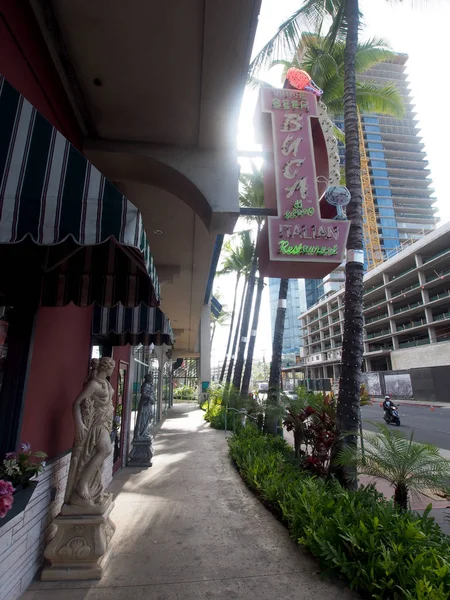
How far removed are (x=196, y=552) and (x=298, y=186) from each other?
174 inches

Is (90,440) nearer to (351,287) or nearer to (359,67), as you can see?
(351,287)

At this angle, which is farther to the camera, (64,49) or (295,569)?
(295,569)

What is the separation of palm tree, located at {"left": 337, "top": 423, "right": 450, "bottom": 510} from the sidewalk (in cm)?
135

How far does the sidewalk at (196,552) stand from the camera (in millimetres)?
2898

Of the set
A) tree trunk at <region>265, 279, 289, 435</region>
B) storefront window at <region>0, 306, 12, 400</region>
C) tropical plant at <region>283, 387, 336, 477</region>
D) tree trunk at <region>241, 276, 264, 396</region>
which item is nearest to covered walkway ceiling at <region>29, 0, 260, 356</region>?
storefront window at <region>0, 306, 12, 400</region>

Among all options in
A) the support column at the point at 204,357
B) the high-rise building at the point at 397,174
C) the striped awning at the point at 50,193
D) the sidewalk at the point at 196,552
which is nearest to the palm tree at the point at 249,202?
the support column at the point at 204,357

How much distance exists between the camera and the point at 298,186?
13.1 feet

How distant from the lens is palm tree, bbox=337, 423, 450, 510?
3803 mm

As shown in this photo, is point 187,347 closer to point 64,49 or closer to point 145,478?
point 145,478

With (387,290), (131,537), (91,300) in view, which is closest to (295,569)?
(131,537)

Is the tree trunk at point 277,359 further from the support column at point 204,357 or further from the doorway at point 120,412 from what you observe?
the support column at point 204,357

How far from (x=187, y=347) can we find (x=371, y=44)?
64.7ft

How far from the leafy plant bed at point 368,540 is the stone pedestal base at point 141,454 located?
156 inches

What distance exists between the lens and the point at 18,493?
2.32 m
